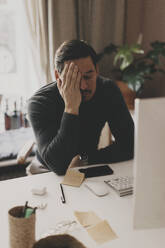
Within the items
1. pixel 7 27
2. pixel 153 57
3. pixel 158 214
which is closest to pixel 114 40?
pixel 153 57

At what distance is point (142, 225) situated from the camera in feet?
2.45

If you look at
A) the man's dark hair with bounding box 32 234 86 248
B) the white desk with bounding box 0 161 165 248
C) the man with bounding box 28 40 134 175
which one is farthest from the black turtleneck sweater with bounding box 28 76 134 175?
the man's dark hair with bounding box 32 234 86 248

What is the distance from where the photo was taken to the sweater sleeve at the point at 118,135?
4.78ft

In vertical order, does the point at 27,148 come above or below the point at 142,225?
below

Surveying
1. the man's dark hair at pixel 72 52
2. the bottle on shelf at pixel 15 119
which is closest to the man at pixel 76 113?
the man's dark hair at pixel 72 52

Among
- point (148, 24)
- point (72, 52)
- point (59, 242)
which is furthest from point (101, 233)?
point (148, 24)

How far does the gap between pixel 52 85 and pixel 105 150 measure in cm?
48

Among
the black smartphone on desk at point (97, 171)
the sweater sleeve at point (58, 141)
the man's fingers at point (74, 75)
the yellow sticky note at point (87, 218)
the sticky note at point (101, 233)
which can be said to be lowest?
the black smartphone on desk at point (97, 171)

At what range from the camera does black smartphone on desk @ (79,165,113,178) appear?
1327 mm

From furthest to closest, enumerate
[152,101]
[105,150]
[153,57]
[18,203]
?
[153,57] < [105,150] < [18,203] < [152,101]

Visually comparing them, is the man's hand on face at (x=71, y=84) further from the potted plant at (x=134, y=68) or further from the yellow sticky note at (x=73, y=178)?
the potted plant at (x=134, y=68)

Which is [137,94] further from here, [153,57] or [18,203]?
[18,203]

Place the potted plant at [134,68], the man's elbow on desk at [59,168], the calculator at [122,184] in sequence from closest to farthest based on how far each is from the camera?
the calculator at [122,184] < the man's elbow on desk at [59,168] < the potted plant at [134,68]

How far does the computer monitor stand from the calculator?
40cm
